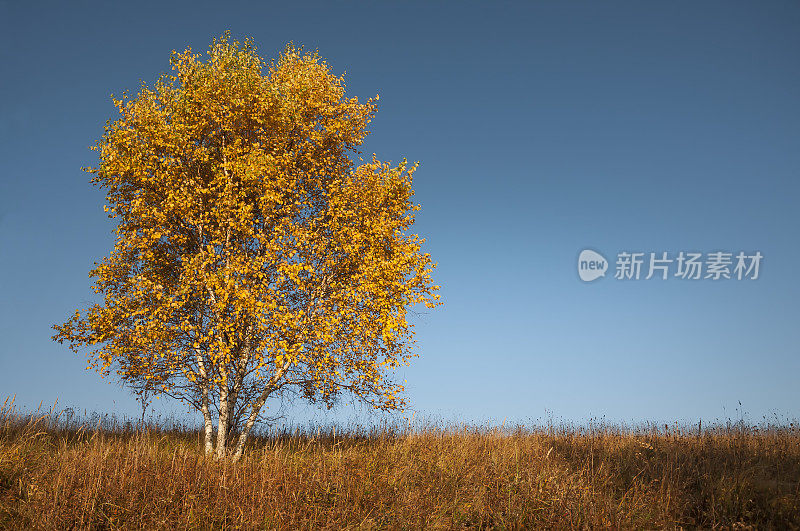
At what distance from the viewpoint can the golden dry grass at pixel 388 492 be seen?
877cm

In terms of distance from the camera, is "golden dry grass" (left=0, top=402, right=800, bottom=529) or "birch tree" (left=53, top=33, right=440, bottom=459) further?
"birch tree" (left=53, top=33, right=440, bottom=459)

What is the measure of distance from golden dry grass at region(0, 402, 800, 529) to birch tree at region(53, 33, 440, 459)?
315cm

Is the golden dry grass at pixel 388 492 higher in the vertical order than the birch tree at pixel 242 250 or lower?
lower

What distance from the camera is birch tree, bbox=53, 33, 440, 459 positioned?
14.6m

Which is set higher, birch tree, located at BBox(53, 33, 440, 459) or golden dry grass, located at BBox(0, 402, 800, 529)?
birch tree, located at BBox(53, 33, 440, 459)

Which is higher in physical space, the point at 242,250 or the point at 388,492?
the point at 242,250

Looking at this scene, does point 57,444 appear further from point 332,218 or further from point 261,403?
A: point 332,218

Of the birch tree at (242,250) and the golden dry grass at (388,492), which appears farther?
the birch tree at (242,250)

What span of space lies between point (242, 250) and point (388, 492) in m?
9.07

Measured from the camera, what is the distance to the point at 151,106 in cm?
1639

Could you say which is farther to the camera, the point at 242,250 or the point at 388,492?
the point at 242,250

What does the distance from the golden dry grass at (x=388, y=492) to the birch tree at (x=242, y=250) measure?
3.15 m

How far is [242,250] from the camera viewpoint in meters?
15.9

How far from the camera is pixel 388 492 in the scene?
9898 mm
